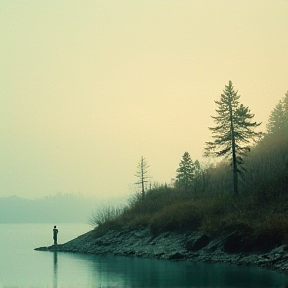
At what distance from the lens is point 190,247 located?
1948 inches

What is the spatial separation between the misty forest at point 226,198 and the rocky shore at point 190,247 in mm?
794

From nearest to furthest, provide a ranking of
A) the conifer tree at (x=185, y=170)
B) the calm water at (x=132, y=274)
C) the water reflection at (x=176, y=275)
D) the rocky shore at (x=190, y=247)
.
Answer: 1. the water reflection at (x=176, y=275)
2. the calm water at (x=132, y=274)
3. the rocky shore at (x=190, y=247)
4. the conifer tree at (x=185, y=170)

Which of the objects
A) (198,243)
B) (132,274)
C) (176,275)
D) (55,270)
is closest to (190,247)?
(198,243)

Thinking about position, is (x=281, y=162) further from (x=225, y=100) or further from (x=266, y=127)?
(x=266, y=127)

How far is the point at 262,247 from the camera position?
42812 mm

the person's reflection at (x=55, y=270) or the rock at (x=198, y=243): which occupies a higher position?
the rock at (x=198, y=243)

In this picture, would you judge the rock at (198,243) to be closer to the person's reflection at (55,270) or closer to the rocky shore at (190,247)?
the rocky shore at (190,247)

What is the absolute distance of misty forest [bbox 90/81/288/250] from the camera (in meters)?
47.9

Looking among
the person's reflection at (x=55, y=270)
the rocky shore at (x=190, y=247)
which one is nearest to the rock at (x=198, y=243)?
the rocky shore at (x=190, y=247)

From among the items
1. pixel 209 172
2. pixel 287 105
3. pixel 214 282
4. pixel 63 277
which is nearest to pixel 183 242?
pixel 63 277

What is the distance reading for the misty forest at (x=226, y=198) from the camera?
47.9 metres

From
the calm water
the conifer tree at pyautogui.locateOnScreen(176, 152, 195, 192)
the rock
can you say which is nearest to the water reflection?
the calm water

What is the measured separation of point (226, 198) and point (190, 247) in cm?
909

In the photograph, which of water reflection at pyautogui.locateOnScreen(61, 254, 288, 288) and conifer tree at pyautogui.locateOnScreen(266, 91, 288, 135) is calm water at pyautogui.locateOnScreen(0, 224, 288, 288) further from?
conifer tree at pyautogui.locateOnScreen(266, 91, 288, 135)
